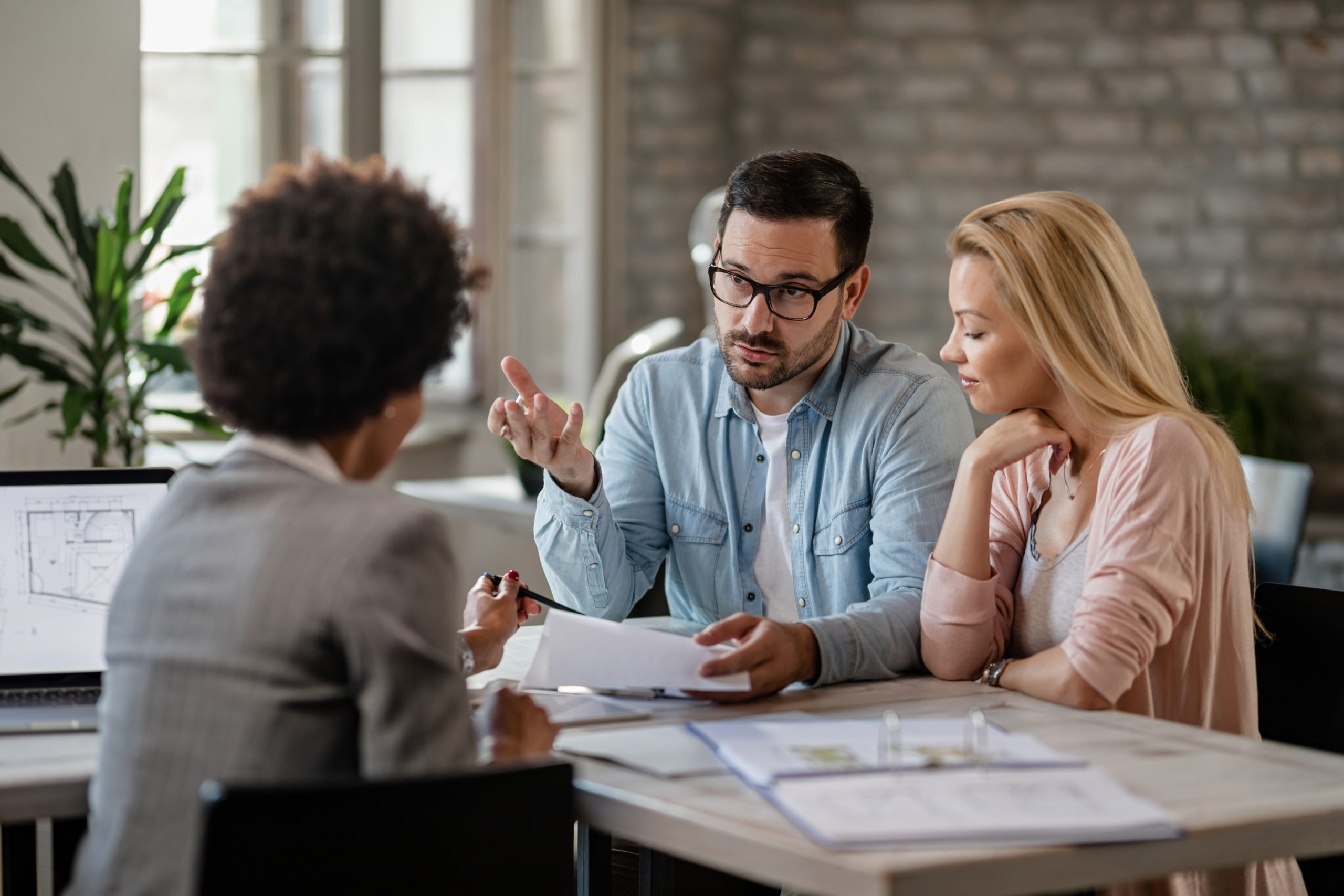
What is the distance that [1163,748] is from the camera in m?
1.34

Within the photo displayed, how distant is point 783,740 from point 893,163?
4232mm

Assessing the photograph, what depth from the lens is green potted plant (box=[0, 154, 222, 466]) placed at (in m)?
2.83

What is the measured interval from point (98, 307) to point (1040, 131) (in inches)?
135

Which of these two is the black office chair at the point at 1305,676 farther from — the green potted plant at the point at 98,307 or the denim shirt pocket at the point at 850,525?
the green potted plant at the point at 98,307

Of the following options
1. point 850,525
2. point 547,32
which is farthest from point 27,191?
point 547,32

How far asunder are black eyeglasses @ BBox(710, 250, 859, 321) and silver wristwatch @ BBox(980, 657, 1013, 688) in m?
0.57

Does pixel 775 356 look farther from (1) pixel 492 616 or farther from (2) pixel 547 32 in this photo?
(2) pixel 547 32

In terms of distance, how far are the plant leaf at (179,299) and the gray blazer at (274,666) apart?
1.97m

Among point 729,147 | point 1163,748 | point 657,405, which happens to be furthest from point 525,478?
point 1163,748

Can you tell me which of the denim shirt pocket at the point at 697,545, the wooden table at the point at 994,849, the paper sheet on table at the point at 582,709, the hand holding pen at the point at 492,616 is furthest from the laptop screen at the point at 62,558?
the denim shirt pocket at the point at 697,545

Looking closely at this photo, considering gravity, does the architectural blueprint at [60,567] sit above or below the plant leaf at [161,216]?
below

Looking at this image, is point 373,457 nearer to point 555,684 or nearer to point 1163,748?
point 555,684

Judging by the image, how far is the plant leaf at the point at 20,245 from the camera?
9.18 feet

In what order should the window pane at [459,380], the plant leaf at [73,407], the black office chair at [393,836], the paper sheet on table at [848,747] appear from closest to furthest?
1. the black office chair at [393,836]
2. the paper sheet on table at [848,747]
3. the plant leaf at [73,407]
4. the window pane at [459,380]
